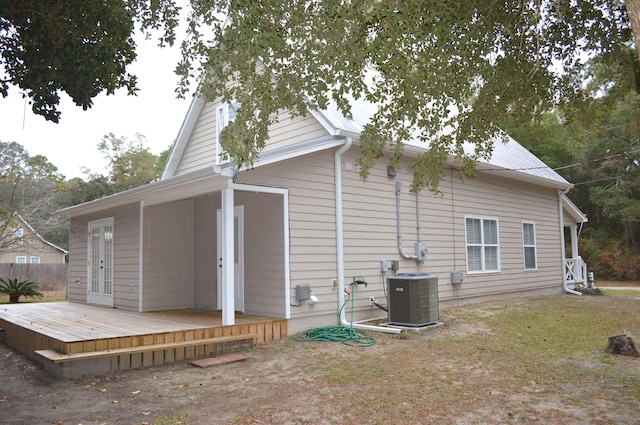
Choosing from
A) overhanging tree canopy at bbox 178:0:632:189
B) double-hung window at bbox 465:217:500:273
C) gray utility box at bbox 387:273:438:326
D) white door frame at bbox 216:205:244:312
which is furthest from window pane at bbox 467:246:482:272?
white door frame at bbox 216:205:244:312

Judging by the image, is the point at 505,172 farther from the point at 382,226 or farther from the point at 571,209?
the point at 571,209

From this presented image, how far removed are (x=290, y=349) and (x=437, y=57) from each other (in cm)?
433

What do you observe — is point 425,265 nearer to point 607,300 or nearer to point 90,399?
point 607,300

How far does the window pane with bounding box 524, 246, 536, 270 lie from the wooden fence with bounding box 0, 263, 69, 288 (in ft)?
58.7

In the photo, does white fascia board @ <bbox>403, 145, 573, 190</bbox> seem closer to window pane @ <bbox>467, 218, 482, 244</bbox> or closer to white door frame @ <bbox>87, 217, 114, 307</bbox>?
window pane @ <bbox>467, 218, 482, 244</bbox>

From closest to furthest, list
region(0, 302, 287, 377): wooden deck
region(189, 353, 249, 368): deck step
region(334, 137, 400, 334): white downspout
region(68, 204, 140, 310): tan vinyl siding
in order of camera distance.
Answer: region(0, 302, 287, 377): wooden deck < region(189, 353, 249, 368): deck step < region(334, 137, 400, 334): white downspout < region(68, 204, 140, 310): tan vinyl siding

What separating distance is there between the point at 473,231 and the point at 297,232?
5.43 m

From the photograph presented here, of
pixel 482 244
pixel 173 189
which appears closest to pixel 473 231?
pixel 482 244

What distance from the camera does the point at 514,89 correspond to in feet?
21.3

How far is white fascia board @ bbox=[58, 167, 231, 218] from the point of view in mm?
7426

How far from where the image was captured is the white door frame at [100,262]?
35.9 ft

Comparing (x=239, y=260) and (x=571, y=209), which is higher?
(x=571, y=209)

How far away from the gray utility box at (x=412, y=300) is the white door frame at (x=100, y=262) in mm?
5897

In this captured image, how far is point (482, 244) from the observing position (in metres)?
12.3
